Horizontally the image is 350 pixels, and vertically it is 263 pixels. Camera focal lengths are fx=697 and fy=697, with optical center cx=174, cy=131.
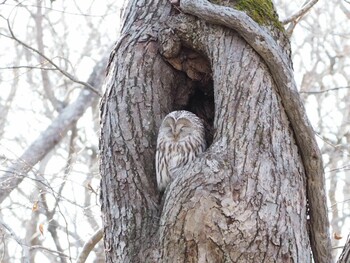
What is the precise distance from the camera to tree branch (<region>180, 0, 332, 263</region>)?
152 inches

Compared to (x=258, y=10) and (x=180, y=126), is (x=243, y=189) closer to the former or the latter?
(x=180, y=126)

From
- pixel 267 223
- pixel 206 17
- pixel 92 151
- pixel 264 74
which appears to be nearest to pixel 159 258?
pixel 267 223

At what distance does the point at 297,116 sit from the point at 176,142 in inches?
33.3

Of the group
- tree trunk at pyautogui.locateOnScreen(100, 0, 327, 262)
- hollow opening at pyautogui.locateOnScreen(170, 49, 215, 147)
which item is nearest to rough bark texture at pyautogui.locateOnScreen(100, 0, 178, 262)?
tree trunk at pyautogui.locateOnScreen(100, 0, 327, 262)

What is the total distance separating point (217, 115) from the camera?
3.90 meters

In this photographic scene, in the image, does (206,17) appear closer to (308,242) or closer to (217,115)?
(217,115)

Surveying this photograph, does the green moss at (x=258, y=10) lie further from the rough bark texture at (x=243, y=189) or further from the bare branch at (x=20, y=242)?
the bare branch at (x=20, y=242)

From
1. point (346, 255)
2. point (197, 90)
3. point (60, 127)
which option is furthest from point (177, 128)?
point (60, 127)

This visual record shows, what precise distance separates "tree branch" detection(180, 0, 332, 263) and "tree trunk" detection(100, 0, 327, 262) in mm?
47

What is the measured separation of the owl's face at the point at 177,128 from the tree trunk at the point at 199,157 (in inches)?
3.2

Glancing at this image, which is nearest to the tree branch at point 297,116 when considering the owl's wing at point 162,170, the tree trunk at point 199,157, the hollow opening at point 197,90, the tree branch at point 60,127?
the tree trunk at point 199,157

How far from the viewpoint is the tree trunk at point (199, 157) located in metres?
3.43

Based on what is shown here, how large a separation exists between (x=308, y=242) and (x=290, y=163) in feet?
1.41

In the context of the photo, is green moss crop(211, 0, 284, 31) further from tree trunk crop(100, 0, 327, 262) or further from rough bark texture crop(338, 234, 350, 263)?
rough bark texture crop(338, 234, 350, 263)
